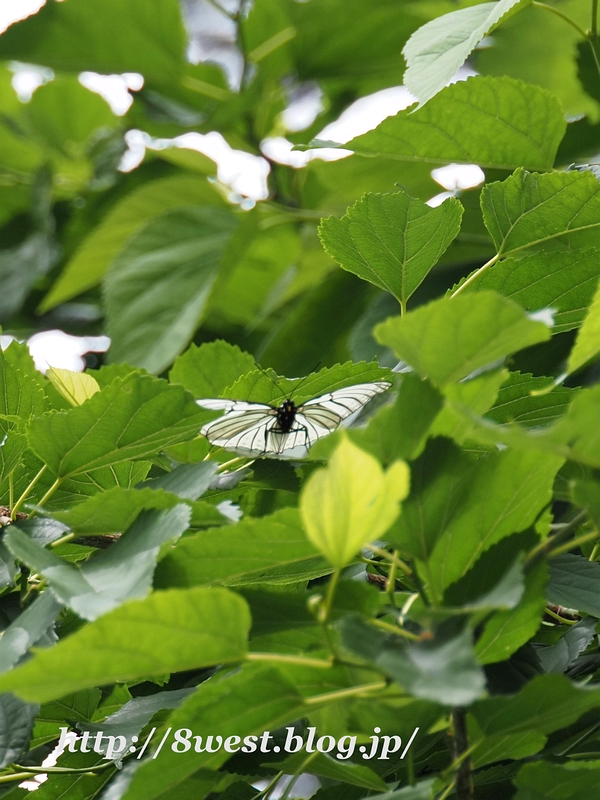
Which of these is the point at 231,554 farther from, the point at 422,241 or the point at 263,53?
the point at 263,53

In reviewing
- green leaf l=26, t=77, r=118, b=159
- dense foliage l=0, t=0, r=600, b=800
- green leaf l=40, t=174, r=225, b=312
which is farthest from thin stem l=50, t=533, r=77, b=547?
green leaf l=26, t=77, r=118, b=159

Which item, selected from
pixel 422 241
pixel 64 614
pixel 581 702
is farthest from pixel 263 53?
pixel 581 702

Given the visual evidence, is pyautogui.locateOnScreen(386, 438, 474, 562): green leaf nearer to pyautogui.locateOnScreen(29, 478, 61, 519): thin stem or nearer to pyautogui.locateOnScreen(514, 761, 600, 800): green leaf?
pyautogui.locateOnScreen(514, 761, 600, 800): green leaf

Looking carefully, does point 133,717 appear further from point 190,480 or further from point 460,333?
point 460,333

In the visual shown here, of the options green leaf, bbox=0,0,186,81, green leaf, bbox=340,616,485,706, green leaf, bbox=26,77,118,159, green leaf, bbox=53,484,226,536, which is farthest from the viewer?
green leaf, bbox=26,77,118,159

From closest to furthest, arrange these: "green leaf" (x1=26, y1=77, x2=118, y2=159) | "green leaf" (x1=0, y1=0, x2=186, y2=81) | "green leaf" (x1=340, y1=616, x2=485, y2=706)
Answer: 1. "green leaf" (x1=340, y1=616, x2=485, y2=706)
2. "green leaf" (x1=0, y1=0, x2=186, y2=81)
3. "green leaf" (x1=26, y1=77, x2=118, y2=159)

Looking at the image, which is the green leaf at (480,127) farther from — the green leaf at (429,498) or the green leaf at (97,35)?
the green leaf at (97,35)

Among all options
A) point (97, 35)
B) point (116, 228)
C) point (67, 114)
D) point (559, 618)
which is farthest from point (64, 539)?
point (67, 114)
